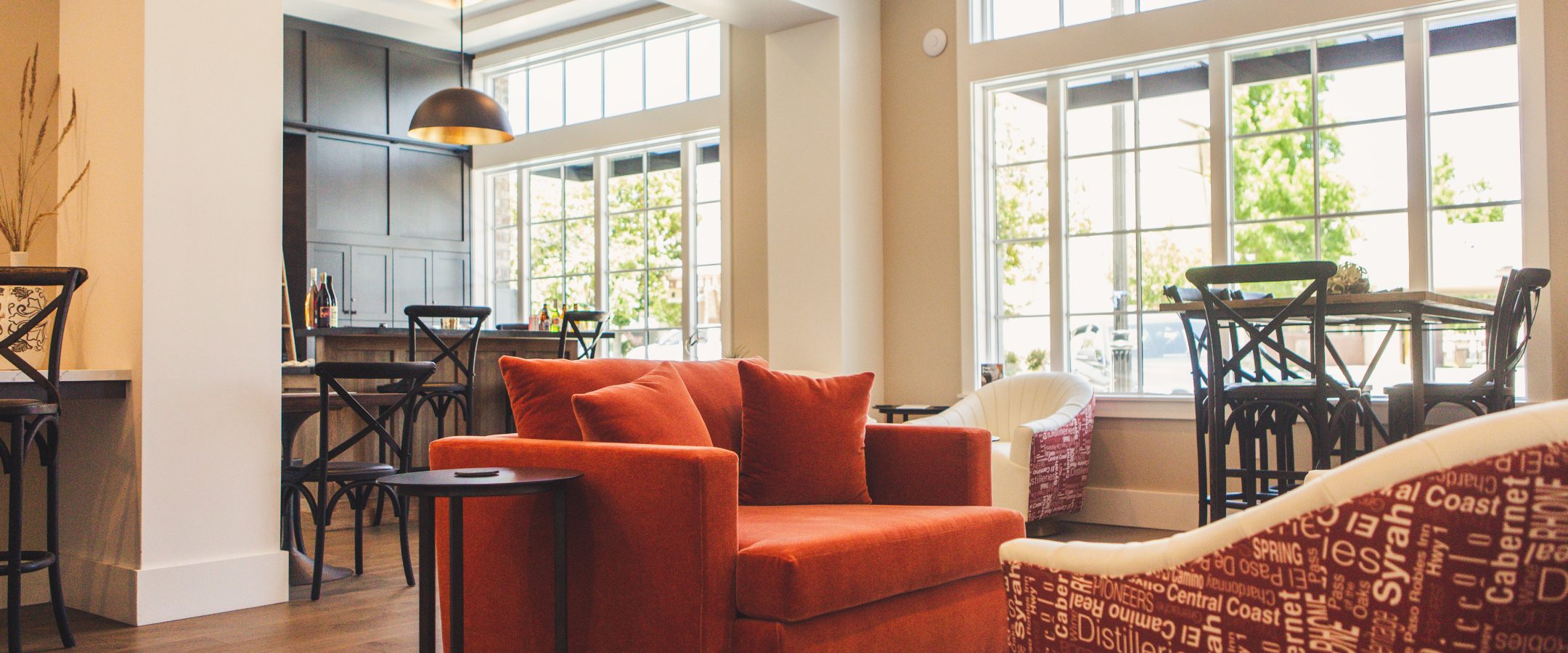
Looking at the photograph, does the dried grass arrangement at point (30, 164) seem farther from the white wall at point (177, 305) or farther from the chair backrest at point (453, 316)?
the chair backrest at point (453, 316)

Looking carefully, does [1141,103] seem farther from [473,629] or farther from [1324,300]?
[473,629]

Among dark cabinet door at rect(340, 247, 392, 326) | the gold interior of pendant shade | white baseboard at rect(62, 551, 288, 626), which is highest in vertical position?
the gold interior of pendant shade

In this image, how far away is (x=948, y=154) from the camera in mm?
6090

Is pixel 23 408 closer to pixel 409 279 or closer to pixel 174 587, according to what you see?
pixel 174 587

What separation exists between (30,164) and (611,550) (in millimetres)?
2972

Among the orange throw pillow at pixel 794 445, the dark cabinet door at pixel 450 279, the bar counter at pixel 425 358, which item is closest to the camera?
the orange throw pillow at pixel 794 445

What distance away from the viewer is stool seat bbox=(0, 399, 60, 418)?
296cm

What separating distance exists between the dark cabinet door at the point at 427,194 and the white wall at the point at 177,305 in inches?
175

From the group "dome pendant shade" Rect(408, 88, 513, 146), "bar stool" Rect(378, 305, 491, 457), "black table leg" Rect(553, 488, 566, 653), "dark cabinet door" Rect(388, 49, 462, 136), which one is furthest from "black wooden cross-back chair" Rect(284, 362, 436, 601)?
"dark cabinet door" Rect(388, 49, 462, 136)

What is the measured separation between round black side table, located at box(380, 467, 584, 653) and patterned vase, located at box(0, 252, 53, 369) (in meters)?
1.94

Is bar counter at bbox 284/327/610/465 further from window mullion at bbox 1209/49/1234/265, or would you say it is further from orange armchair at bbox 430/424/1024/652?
window mullion at bbox 1209/49/1234/265

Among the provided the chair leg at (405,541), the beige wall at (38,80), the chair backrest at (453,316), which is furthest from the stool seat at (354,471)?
the beige wall at (38,80)

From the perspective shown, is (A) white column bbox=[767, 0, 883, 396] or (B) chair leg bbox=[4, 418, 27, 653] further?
(A) white column bbox=[767, 0, 883, 396]

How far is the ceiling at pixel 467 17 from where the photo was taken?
760 cm
